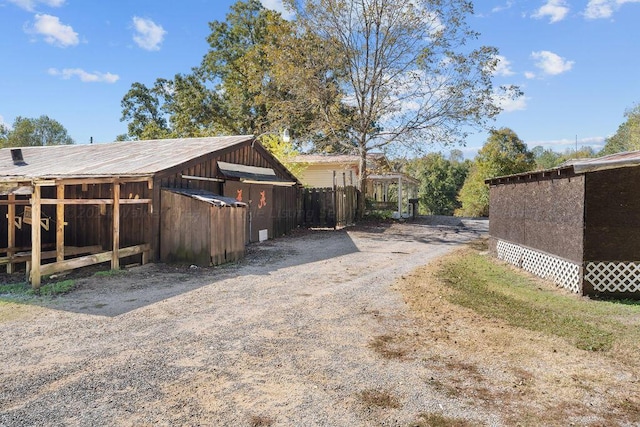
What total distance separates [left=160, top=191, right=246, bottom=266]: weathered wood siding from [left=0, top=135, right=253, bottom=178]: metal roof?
114cm

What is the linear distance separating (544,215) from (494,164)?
22.3 meters

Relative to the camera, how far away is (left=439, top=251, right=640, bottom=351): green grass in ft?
17.4

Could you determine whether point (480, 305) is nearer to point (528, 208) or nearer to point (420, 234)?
point (528, 208)

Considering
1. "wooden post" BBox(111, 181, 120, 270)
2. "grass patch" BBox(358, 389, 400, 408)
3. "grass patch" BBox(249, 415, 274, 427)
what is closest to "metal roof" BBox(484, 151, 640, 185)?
"grass patch" BBox(358, 389, 400, 408)

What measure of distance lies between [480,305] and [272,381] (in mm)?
4197

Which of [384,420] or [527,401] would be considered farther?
[527,401]

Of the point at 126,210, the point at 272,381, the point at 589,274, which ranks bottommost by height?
the point at 272,381

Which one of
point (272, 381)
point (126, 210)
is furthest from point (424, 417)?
point (126, 210)

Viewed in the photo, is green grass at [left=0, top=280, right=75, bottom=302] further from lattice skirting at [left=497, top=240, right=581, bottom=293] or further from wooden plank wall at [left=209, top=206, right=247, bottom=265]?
lattice skirting at [left=497, top=240, right=581, bottom=293]

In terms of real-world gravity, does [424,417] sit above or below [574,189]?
below

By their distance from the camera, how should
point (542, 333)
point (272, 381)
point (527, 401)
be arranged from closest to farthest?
point (527, 401)
point (272, 381)
point (542, 333)

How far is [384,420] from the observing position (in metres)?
3.18

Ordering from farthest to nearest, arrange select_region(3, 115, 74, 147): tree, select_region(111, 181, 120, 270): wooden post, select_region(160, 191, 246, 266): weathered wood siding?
select_region(3, 115, 74, 147): tree < select_region(160, 191, 246, 266): weathered wood siding < select_region(111, 181, 120, 270): wooden post

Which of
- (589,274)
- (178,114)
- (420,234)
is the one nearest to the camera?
(589,274)
